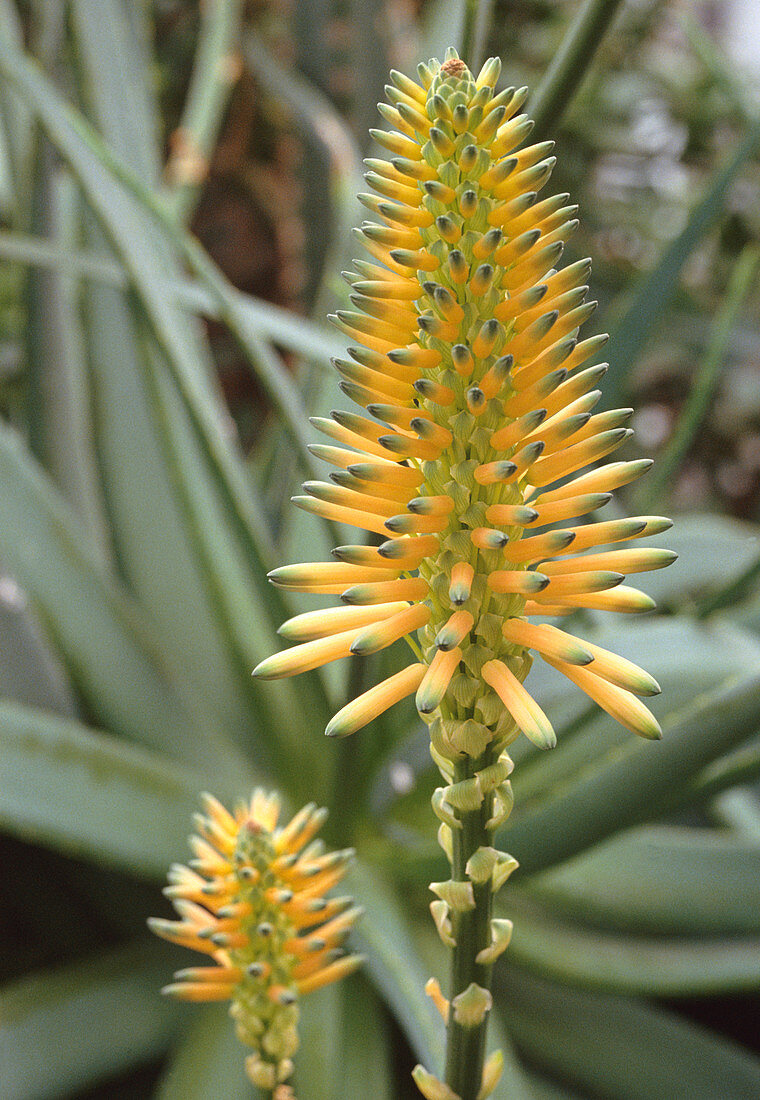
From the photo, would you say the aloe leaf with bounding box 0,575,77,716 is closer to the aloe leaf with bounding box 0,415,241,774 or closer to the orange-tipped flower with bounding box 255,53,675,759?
the aloe leaf with bounding box 0,415,241,774

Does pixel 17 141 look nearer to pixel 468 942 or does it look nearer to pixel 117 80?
pixel 117 80

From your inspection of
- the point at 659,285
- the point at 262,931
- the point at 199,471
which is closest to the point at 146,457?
the point at 199,471

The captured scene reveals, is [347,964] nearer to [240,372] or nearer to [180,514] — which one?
[180,514]

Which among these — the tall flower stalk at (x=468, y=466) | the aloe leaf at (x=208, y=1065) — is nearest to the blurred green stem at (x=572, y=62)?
the tall flower stalk at (x=468, y=466)

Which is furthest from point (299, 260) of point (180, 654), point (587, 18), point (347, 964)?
point (347, 964)

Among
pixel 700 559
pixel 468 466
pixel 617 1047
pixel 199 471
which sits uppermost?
pixel 199 471

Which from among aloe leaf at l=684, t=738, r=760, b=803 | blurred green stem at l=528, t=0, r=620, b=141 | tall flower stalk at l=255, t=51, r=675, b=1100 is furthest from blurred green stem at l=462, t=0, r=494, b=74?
aloe leaf at l=684, t=738, r=760, b=803

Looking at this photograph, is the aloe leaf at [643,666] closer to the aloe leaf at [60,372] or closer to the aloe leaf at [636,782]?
the aloe leaf at [636,782]
